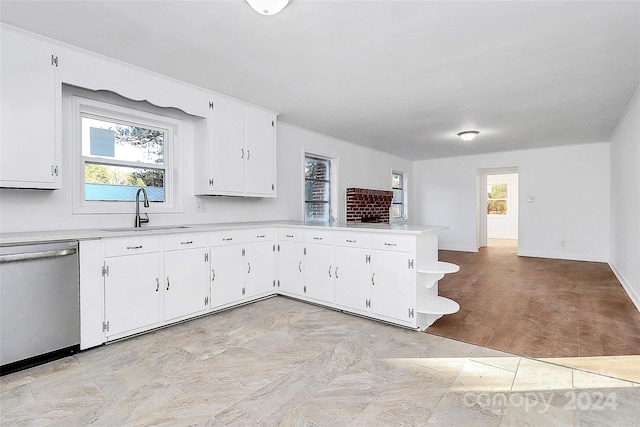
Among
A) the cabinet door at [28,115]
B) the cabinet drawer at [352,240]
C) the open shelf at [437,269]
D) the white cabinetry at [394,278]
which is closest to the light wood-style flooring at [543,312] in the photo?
the white cabinetry at [394,278]

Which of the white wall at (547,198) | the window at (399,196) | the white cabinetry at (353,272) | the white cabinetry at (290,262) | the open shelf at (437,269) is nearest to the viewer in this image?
the open shelf at (437,269)

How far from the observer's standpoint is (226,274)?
3.40 meters

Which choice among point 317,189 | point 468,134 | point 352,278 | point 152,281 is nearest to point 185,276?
point 152,281

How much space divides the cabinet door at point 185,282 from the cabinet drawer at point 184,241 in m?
0.04

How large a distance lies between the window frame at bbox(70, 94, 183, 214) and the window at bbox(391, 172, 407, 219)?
18.4 feet

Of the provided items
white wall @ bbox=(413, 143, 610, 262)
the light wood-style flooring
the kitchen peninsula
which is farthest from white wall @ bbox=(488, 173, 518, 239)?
the kitchen peninsula

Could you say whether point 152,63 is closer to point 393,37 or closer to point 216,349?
point 393,37

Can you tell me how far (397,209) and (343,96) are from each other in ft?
16.8

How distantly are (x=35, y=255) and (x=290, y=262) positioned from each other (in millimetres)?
2319

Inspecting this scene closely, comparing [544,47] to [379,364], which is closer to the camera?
[379,364]

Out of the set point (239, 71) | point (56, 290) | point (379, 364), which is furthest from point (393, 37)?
point (56, 290)

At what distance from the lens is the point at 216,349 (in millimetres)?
2512

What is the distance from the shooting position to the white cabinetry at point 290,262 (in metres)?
3.76

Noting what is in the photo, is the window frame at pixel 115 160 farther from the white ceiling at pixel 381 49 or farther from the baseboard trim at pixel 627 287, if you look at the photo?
the baseboard trim at pixel 627 287
